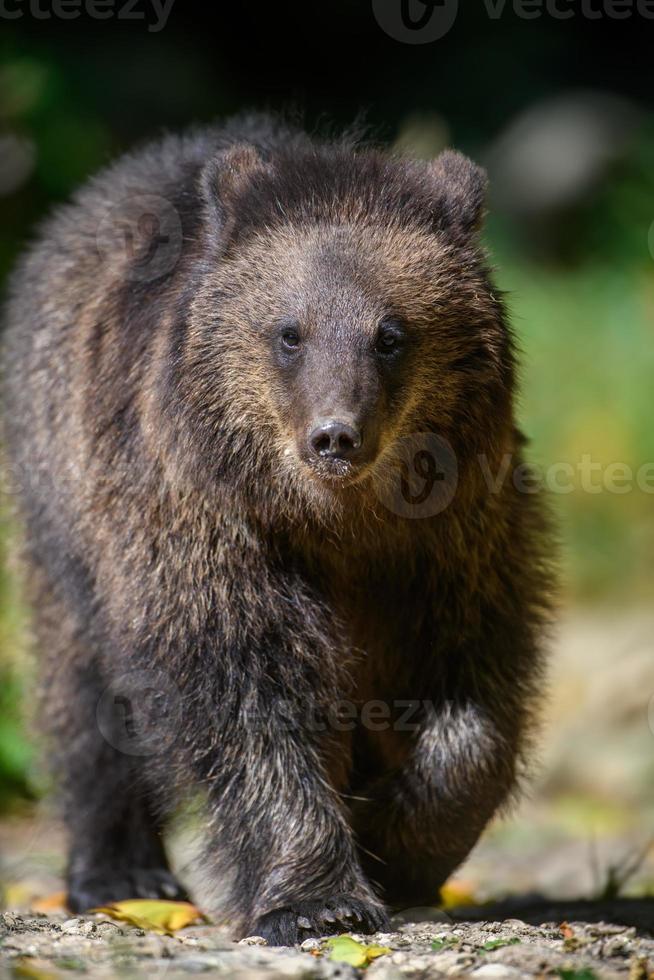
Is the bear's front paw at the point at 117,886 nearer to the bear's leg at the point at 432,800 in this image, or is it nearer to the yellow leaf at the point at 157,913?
the yellow leaf at the point at 157,913

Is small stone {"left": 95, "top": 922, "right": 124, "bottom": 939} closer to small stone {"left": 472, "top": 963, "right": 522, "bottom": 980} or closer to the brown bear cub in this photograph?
the brown bear cub

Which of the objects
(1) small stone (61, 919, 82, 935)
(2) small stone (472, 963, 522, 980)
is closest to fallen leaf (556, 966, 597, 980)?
(2) small stone (472, 963, 522, 980)

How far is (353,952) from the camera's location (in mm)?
5723

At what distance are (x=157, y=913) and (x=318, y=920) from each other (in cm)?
157

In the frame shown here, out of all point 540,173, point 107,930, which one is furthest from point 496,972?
point 540,173

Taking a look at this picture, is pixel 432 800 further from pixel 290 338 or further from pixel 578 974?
pixel 290 338

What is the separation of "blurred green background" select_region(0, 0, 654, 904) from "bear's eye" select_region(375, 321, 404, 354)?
4.81 metres

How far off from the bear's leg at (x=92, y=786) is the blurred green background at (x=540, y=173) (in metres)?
1.92

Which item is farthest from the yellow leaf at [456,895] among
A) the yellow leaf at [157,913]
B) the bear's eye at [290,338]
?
the bear's eye at [290,338]

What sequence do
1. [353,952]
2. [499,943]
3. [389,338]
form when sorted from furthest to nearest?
[389,338] < [499,943] < [353,952]

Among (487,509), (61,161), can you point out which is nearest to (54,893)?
(487,509)

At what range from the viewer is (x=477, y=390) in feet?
21.4

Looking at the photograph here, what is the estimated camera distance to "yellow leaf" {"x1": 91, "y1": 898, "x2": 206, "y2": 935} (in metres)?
6.99

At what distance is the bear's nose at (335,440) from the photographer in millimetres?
5836
